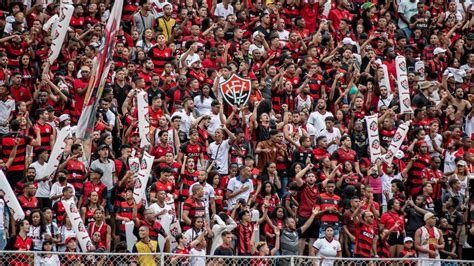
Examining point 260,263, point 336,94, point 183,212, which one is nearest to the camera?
point 260,263

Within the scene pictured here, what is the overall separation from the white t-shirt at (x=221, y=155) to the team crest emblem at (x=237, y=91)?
94 cm

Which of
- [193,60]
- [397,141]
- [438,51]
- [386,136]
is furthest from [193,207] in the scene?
[438,51]

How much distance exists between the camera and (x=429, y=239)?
21625 millimetres

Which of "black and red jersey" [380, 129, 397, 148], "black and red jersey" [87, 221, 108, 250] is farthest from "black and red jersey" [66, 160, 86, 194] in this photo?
"black and red jersey" [380, 129, 397, 148]

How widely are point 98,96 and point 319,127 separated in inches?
181

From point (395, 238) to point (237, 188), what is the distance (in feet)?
8.05

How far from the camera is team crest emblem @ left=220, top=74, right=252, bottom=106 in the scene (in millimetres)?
23188

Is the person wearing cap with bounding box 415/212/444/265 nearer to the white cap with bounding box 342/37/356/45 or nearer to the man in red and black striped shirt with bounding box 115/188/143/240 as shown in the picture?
the man in red and black striped shirt with bounding box 115/188/143/240

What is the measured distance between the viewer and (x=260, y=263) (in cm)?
1842

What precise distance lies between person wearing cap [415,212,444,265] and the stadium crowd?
0.02 meters

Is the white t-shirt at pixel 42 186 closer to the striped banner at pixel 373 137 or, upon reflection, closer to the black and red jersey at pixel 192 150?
the black and red jersey at pixel 192 150

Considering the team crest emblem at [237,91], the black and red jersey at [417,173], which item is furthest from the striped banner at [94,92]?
the black and red jersey at [417,173]

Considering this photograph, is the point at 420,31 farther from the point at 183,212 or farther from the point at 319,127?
the point at 183,212

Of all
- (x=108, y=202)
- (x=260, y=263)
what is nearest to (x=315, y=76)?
(x=108, y=202)
